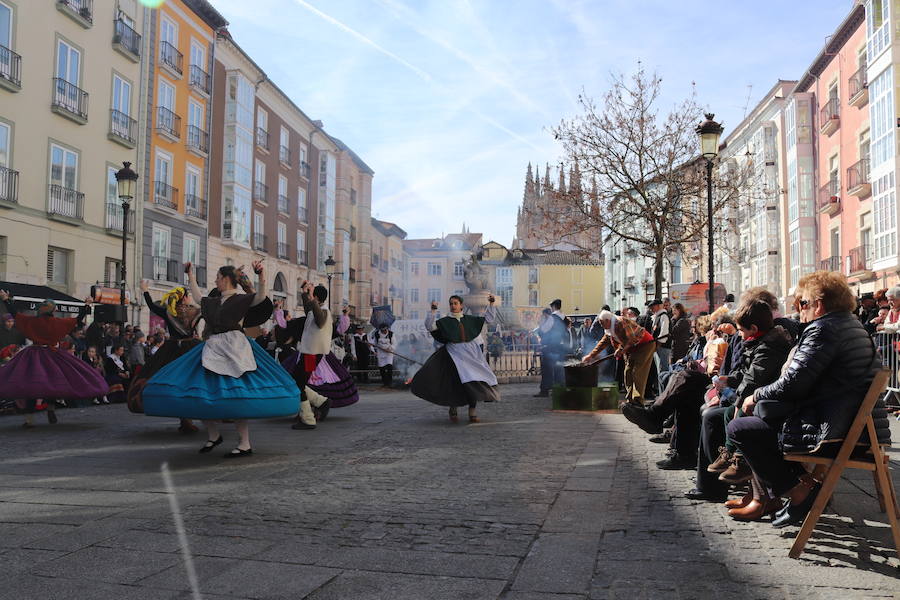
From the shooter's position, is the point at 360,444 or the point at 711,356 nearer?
the point at 711,356

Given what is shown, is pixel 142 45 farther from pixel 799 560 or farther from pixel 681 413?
pixel 799 560

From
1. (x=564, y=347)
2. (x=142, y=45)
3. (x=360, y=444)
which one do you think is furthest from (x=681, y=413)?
(x=142, y=45)

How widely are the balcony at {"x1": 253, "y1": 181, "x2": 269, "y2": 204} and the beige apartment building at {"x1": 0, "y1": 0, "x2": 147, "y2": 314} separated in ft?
36.5

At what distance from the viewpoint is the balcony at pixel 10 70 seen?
835 inches

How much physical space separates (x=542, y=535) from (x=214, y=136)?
33585mm

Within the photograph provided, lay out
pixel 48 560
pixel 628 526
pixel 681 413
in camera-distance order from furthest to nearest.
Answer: pixel 681 413
pixel 628 526
pixel 48 560

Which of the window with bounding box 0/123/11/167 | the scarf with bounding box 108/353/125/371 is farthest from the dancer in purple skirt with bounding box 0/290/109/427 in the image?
the window with bounding box 0/123/11/167

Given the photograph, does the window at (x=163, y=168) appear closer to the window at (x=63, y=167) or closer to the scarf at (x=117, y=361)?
the window at (x=63, y=167)

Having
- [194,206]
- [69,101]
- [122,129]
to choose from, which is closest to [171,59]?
[122,129]

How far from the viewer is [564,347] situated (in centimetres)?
1603

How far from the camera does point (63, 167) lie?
24062 millimetres

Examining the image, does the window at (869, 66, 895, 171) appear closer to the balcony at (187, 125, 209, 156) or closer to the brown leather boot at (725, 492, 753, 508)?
the brown leather boot at (725, 492, 753, 508)

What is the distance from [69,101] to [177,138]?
651cm

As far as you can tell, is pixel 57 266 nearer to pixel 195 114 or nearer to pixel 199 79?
pixel 195 114
